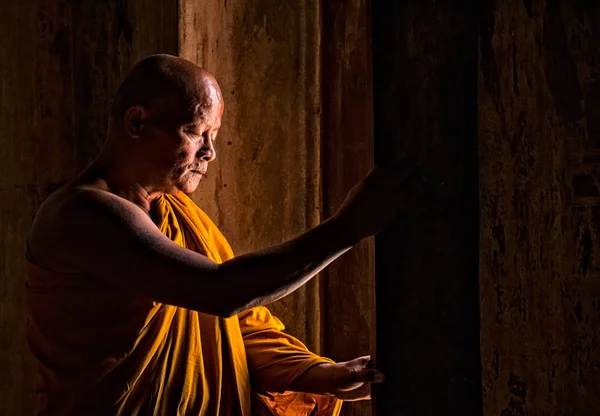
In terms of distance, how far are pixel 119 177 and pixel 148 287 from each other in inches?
18.7

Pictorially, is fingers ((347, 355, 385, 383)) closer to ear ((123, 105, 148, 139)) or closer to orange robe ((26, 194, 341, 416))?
orange robe ((26, 194, 341, 416))

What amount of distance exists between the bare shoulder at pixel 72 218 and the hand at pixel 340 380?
31.2 inches

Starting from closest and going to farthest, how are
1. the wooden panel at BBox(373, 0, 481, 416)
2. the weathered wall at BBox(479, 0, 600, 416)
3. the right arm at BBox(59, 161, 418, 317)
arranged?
the weathered wall at BBox(479, 0, 600, 416)
the wooden panel at BBox(373, 0, 481, 416)
the right arm at BBox(59, 161, 418, 317)

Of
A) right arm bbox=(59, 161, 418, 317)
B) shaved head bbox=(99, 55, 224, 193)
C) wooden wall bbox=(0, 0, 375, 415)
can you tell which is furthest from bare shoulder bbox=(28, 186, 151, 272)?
wooden wall bbox=(0, 0, 375, 415)

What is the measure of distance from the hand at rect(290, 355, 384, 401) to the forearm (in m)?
0.49

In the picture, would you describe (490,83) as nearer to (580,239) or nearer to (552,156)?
(552,156)

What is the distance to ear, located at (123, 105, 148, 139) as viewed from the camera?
2.62 m

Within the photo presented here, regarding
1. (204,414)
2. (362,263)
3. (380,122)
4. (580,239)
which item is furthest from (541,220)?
(362,263)

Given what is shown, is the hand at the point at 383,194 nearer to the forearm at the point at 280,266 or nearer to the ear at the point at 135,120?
the forearm at the point at 280,266

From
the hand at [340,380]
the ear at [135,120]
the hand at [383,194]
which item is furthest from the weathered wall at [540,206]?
the ear at [135,120]

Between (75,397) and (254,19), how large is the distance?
6.29ft

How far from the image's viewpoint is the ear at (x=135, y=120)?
8.60 ft

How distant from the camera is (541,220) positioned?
1.89 metres

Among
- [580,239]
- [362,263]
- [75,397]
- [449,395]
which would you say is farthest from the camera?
[362,263]
